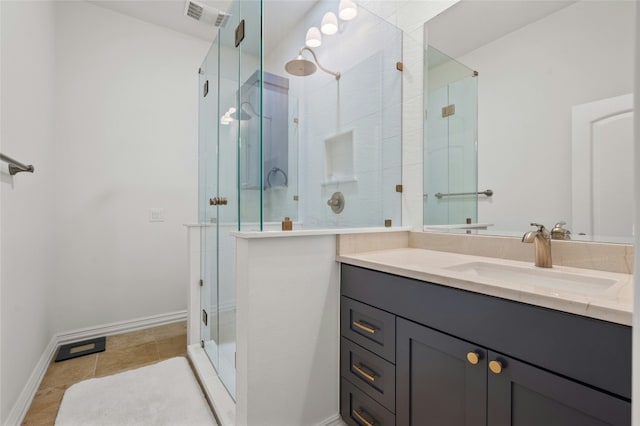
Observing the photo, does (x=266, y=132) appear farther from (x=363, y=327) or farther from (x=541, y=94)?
(x=541, y=94)

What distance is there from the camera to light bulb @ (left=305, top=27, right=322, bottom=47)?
6.61 ft

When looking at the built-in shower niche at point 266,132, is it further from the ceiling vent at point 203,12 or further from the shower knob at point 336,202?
the ceiling vent at point 203,12

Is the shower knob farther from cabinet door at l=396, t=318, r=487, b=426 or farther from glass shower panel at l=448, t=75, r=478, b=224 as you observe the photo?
cabinet door at l=396, t=318, r=487, b=426

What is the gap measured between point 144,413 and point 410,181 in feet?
6.06

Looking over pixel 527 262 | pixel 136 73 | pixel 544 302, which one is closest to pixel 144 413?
pixel 544 302

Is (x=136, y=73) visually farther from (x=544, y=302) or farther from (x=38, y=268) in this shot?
(x=544, y=302)

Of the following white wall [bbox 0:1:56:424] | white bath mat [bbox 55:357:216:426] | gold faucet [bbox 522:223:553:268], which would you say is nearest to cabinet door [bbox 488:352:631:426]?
gold faucet [bbox 522:223:553:268]

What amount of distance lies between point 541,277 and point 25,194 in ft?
8.00

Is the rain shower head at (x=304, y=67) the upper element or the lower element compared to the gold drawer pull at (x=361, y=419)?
upper

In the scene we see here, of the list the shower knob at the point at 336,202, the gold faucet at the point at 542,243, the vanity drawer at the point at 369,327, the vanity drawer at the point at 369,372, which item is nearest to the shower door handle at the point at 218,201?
the shower knob at the point at 336,202

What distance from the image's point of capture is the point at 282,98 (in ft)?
6.26

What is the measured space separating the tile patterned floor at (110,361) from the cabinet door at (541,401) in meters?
1.93

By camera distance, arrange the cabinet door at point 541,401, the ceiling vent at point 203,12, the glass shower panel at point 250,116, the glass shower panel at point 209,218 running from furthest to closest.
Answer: the ceiling vent at point 203,12
the glass shower panel at point 209,218
the glass shower panel at point 250,116
the cabinet door at point 541,401

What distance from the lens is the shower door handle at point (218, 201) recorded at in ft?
5.34
